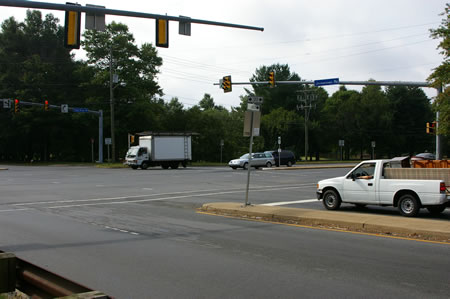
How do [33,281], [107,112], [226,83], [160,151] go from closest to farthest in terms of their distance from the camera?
1. [33,281]
2. [226,83]
3. [160,151]
4. [107,112]

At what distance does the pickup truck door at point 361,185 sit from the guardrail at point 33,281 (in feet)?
35.0

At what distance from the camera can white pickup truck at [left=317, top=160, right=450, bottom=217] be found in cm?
1217

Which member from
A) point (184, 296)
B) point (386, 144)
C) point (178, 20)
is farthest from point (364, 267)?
point (386, 144)

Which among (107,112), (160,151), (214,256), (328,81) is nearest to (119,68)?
(107,112)

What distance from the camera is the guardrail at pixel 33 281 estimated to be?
13.3 feet

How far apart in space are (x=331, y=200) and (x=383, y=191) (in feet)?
5.99

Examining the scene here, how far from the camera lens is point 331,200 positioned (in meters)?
14.5

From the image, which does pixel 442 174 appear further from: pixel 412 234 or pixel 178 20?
pixel 178 20

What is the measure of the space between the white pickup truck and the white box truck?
31198 millimetres

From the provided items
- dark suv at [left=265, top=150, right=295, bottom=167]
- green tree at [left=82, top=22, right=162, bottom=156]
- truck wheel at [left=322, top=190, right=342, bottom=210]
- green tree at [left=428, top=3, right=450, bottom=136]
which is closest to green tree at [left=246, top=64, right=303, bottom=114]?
green tree at [left=82, top=22, right=162, bottom=156]

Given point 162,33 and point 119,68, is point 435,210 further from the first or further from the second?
point 119,68

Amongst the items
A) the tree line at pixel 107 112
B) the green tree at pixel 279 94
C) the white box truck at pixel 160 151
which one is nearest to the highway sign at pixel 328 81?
the white box truck at pixel 160 151

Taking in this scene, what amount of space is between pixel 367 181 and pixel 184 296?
30.0 ft

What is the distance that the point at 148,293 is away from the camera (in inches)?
231
